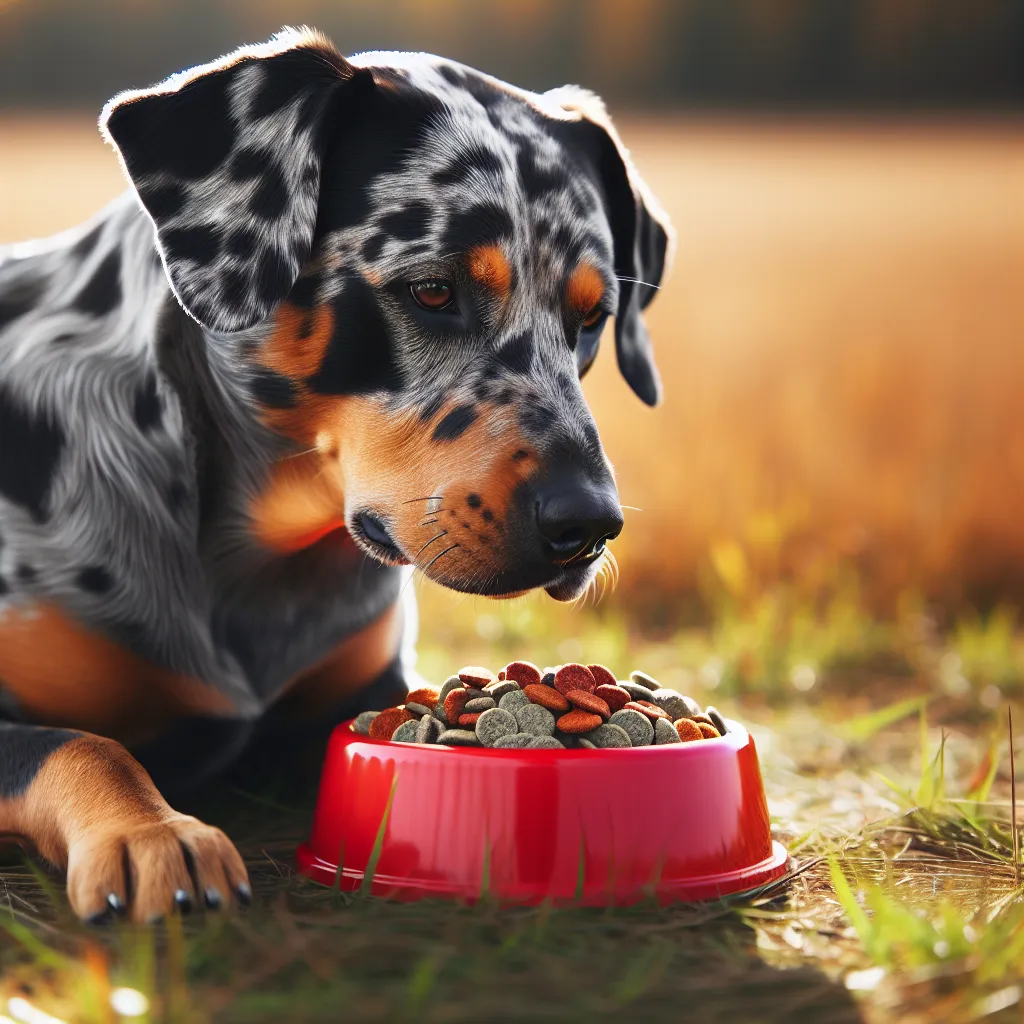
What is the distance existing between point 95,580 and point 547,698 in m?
0.87

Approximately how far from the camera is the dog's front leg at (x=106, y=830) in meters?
1.96

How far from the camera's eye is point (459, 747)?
2.23 metres

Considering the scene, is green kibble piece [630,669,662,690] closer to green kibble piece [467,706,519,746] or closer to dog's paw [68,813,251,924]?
green kibble piece [467,706,519,746]

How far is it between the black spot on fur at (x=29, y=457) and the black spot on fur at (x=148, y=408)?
0.16m

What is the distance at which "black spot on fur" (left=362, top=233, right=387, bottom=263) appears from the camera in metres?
2.39

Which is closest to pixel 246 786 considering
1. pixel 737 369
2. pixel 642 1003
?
pixel 642 1003

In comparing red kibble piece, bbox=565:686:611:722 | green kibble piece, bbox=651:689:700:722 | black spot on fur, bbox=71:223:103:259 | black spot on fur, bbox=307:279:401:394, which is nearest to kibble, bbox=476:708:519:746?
red kibble piece, bbox=565:686:611:722

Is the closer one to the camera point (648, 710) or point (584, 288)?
point (648, 710)

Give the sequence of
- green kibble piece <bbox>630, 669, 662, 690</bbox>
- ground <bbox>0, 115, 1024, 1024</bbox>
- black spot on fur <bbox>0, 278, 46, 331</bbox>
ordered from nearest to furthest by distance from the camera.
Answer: ground <bbox>0, 115, 1024, 1024</bbox>, green kibble piece <bbox>630, 669, 662, 690</bbox>, black spot on fur <bbox>0, 278, 46, 331</bbox>

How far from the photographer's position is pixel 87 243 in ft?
9.50

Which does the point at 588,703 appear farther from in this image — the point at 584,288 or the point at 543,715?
the point at 584,288

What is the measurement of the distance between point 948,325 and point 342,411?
21.0 feet

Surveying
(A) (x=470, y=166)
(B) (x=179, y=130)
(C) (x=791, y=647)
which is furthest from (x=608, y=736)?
(C) (x=791, y=647)

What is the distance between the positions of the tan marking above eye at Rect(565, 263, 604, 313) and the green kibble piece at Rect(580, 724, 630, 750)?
79cm
